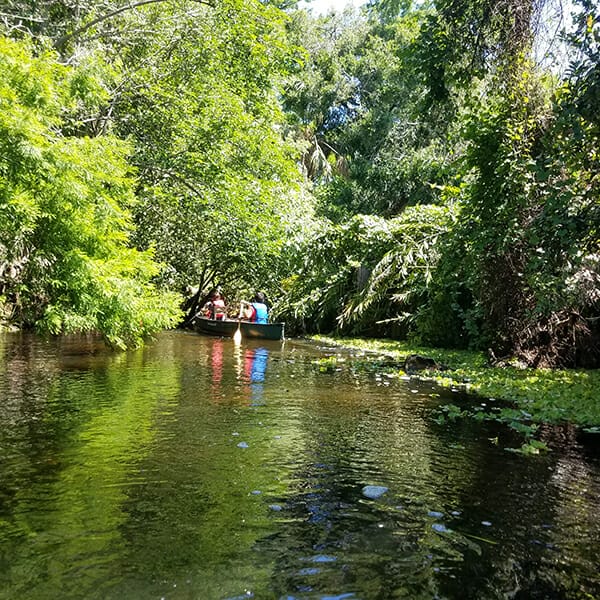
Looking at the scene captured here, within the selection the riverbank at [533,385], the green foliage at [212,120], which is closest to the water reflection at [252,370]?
the riverbank at [533,385]

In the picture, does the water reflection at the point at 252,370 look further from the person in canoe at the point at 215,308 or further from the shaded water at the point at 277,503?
the person in canoe at the point at 215,308

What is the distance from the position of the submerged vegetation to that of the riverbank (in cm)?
93

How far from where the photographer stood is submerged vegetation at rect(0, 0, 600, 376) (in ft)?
28.9

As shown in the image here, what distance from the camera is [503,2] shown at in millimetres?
9492

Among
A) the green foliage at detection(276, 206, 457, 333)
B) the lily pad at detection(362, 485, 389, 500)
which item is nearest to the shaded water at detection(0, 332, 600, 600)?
the lily pad at detection(362, 485, 389, 500)

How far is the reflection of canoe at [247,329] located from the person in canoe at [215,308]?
0.61 metres

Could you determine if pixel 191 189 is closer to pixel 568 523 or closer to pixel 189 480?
pixel 189 480

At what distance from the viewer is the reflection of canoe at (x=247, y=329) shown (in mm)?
20531

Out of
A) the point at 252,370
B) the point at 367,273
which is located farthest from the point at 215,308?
the point at 252,370

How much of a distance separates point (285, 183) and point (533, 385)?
484 inches

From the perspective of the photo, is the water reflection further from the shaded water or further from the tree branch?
the tree branch

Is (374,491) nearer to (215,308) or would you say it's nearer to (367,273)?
(367,273)

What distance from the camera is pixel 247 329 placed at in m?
21.2

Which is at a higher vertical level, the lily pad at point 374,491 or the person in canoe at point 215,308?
the person in canoe at point 215,308
